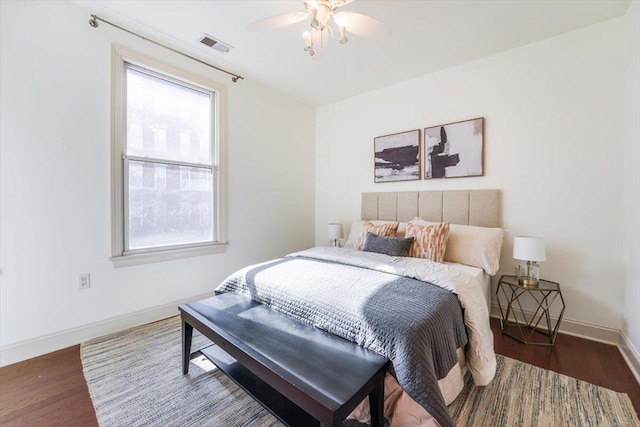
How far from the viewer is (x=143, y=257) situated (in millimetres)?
2449

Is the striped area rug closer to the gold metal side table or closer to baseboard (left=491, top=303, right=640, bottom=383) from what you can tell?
baseboard (left=491, top=303, right=640, bottom=383)

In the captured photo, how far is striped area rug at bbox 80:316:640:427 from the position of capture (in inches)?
54.9

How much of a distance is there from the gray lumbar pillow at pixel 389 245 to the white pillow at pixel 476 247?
397 mm

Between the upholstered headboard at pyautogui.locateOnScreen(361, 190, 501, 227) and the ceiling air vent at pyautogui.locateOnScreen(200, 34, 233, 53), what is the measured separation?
228 centimetres

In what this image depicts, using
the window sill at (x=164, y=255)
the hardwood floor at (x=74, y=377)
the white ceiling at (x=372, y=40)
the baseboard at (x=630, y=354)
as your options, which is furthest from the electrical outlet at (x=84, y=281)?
the baseboard at (x=630, y=354)

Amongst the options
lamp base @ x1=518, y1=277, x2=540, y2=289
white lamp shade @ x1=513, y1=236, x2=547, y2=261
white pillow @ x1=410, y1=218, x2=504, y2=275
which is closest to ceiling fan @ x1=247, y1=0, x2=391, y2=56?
white pillow @ x1=410, y1=218, x2=504, y2=275

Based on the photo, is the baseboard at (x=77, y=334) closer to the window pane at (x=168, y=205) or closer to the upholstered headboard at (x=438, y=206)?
the window pane at (x=168, y=205)

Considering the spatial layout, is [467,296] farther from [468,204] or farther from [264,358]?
[468,204]

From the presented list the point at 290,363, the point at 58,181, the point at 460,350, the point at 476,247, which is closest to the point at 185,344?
the point at 290,363

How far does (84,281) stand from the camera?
2156 millimetres

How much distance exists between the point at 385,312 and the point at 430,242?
134 centimetres

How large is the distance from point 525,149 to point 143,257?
12.3ft

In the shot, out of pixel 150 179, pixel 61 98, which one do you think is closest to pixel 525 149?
pixel 150 179

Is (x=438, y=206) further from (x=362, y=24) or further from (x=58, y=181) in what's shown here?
(x=58, y=181)
